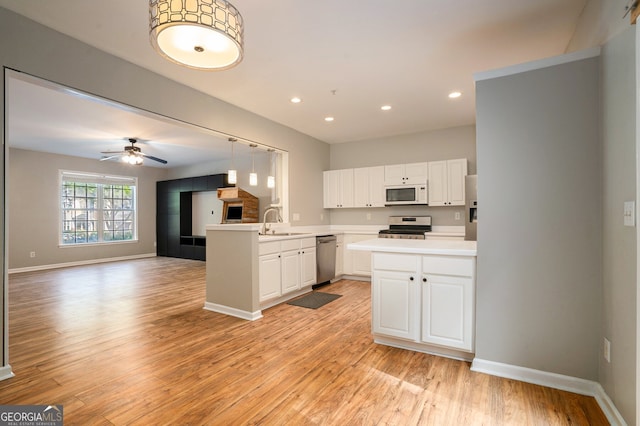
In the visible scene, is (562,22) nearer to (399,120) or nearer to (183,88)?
(399,120)

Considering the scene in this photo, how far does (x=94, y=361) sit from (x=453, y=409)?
270cm

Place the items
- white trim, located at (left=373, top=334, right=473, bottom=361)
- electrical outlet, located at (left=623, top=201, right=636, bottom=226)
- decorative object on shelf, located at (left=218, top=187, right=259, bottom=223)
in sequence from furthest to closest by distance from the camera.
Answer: decorative object on shelf, located at (left=218, top=187, right=259, bottom=223) → white trim, located at (left=373, top=334, right=473, bottom=361) → electrical outlet, located at (left=623, top=201, right=636, bottom=226)

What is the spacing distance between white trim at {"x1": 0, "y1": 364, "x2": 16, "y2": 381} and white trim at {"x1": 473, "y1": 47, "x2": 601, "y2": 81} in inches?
161

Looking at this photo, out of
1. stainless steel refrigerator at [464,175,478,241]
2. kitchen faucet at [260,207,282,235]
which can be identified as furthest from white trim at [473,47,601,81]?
kitchen faucet at [260,207,282,235]

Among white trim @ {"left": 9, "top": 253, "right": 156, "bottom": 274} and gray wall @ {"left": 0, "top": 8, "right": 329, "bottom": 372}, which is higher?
gray wall @ {"left": 0, "top": 8, "right": 329, "bottom": 372}

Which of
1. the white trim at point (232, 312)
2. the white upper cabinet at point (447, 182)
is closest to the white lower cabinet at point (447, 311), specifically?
the white trim at point (232, 312)

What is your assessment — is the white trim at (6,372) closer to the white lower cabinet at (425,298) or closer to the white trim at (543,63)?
the white lower cabinet at (425,298)

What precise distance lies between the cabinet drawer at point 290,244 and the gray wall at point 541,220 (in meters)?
2.47

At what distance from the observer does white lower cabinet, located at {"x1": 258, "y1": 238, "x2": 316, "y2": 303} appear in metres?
3.75

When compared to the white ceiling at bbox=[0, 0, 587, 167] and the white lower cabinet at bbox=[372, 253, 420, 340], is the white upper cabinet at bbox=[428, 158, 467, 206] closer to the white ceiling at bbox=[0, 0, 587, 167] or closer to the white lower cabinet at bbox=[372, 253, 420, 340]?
the white ceiling at bbox=[0, 0, 587, 167]

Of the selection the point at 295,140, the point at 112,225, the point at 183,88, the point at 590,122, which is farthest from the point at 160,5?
the point at 112,225

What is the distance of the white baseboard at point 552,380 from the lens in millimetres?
1804

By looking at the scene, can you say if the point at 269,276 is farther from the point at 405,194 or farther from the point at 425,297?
the point at 405,194

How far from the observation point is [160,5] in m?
1.45
